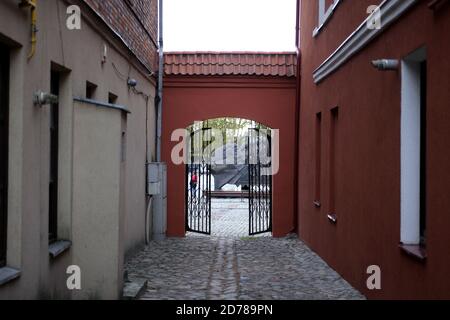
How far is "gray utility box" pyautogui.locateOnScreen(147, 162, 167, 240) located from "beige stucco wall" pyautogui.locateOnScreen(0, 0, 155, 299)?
3.72m

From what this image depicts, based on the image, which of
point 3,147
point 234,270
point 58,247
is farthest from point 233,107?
point 3,147

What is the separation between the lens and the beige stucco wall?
18.3ft

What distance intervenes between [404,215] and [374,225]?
1.16 m

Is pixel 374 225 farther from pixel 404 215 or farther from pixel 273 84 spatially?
pixel 273 84

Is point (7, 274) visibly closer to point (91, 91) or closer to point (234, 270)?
point (91, 91)

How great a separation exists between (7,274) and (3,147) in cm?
103

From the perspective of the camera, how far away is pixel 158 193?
44.6 ft

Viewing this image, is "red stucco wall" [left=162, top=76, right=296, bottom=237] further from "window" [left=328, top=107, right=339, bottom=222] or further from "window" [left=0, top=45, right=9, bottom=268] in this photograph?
"window" [left=0, top=45, right=9, bottom=268]

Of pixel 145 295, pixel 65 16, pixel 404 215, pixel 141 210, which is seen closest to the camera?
pixel 404 215

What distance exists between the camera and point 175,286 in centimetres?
912

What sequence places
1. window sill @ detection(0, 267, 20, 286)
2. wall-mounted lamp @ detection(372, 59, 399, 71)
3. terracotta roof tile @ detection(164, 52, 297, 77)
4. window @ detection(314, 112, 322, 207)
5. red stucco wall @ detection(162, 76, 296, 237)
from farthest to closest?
red stucco wall @ detection(162, 76, 296, 237) → terracotta roof tile @ detection(164, 52, 297, 77) → window @ detection(314, 112, 322, 207) → wall-mounted lamp @ detection(372, 59, 399, 71) → window sill @ detection(0, 267, 20, 286)

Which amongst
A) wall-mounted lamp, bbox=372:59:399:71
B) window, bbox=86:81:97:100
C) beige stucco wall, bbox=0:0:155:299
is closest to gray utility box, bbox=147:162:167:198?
beige stucco wall, bbox=0:0:155:299

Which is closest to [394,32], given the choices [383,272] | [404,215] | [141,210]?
[404,215]

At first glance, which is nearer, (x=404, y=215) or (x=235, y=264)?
(x=404, y=215)
